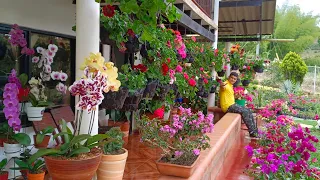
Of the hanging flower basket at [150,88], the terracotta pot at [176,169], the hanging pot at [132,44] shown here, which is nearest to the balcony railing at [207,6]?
the hanging flower basket at [150,88]

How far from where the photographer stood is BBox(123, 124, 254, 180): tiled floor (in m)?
3.60

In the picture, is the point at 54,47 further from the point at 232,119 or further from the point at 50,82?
the point at 232,119

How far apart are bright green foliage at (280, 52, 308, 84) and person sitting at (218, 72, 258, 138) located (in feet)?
35.7

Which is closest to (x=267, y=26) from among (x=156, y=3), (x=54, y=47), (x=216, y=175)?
(x=216, y=175)

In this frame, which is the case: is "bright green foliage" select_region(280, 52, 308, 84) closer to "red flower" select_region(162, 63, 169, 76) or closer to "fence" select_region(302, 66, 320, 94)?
"fence" select_region(302, 66, 320, 94)

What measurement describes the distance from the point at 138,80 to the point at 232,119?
2.94m

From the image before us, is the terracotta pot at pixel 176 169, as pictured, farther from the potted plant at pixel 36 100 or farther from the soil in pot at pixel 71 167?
the potted plant at pixel 36 100

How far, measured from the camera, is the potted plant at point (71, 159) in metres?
2.01

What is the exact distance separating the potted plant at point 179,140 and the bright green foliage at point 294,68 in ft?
47.0

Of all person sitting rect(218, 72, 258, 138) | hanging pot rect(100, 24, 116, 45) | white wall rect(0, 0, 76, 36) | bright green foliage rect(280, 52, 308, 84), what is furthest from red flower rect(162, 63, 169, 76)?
bright green foliage rect(280, 52, 308, 84)

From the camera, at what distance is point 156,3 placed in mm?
2041

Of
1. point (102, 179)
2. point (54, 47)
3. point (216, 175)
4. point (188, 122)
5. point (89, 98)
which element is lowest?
point (216, 175)

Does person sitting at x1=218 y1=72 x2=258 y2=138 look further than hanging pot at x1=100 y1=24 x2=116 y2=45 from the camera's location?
Yes

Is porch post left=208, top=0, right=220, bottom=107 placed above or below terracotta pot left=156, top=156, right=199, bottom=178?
above
